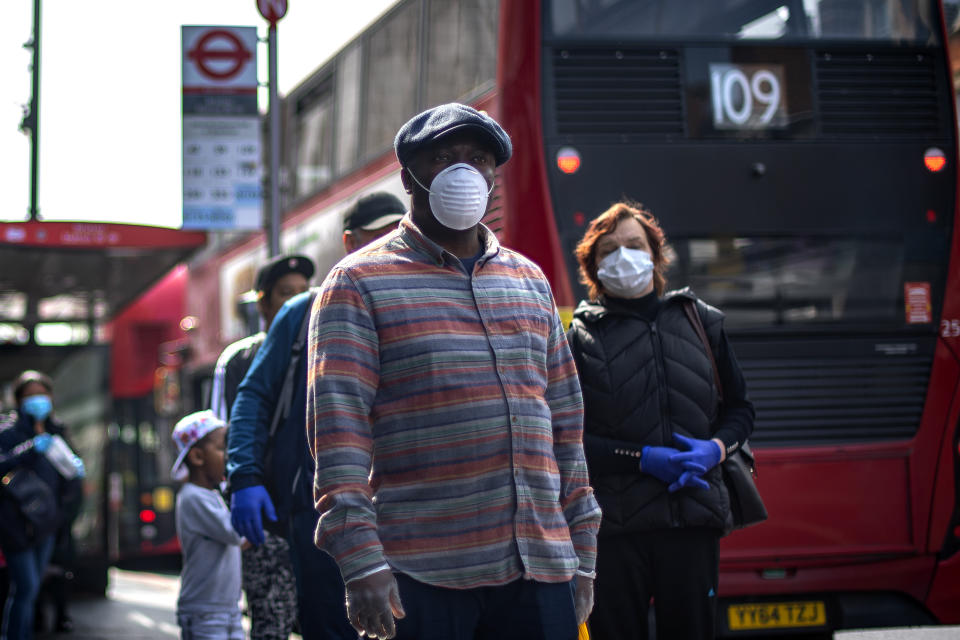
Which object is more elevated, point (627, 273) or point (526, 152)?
point (526, 152)

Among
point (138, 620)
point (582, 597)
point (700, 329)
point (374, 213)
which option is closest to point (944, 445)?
point (700, 329)

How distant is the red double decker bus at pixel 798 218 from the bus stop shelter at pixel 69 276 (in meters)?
4.87

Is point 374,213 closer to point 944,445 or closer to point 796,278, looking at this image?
point 796,278

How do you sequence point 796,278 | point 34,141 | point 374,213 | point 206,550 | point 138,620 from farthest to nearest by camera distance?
point 34,141, point 138,620, point 796,278, point 206,550, point 374,213

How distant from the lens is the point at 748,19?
732cm

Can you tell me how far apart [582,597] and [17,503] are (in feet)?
20.0

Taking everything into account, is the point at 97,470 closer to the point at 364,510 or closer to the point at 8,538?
the point at 8,538

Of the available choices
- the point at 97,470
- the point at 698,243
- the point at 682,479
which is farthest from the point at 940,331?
the point at 97,470

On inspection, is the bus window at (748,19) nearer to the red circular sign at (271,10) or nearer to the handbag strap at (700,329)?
the handbag strap at (700,329)

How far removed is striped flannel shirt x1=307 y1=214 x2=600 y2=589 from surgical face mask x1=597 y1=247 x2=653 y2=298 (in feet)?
5.53

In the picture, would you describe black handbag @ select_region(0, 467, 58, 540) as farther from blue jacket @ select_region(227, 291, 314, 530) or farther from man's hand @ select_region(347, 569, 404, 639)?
man's hand @ select_region(347, 569, 404, 639)

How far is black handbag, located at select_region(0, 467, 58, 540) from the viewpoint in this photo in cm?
831

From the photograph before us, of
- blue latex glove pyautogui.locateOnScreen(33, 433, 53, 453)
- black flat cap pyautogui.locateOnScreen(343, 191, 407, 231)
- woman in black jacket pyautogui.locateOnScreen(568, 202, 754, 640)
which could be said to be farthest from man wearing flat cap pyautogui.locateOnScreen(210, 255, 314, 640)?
blue latex glove pyautogui.locateOnScreen(33, 433, 53, 453)

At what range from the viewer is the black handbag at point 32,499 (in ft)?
27.3
